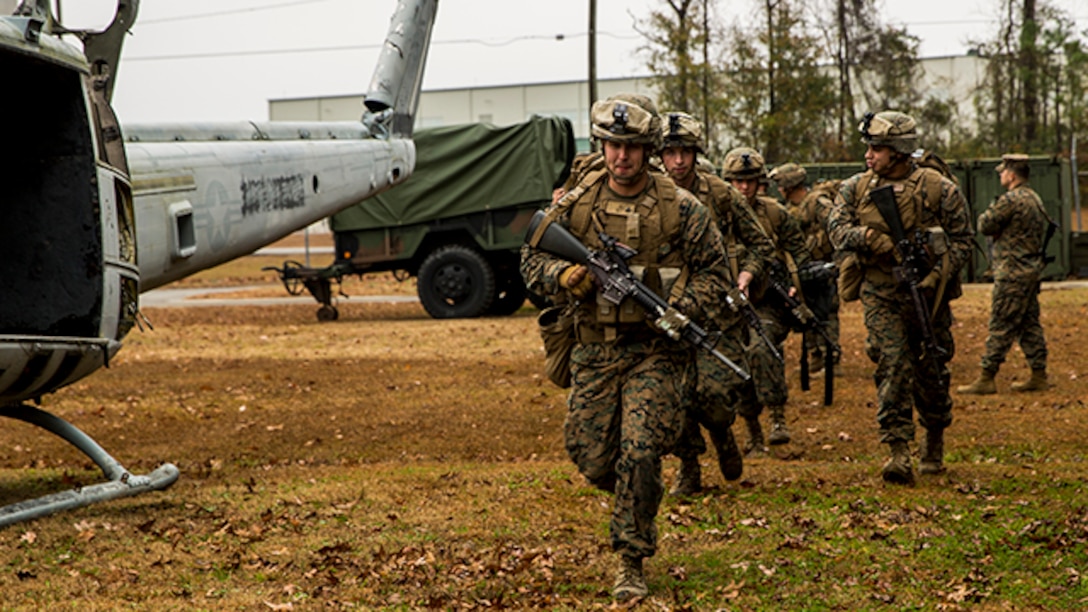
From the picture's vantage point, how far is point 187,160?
892cm

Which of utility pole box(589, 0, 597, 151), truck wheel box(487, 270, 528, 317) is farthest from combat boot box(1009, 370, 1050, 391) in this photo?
utility pole box(589, 0, 597, 151)

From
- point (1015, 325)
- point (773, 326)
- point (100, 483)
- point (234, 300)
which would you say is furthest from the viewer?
point (234, 300)

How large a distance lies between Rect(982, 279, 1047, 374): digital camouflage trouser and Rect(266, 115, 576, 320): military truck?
30.3 feet

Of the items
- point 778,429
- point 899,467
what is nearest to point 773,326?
point 778,429

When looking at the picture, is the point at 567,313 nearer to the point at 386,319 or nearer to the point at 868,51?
the point at 386,319

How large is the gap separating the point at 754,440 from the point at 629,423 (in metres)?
3.80

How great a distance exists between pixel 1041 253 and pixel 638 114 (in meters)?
7.78

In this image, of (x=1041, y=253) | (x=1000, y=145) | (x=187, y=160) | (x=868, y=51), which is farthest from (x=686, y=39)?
(x=187, y=160)

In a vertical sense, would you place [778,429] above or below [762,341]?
below

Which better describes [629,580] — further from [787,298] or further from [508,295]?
[508,295]

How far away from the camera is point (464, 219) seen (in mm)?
21266

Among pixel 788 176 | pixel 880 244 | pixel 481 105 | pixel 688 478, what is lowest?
pixel 688 478

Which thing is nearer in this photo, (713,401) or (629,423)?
(629,423)

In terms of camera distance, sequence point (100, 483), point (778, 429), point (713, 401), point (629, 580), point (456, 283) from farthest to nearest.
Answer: point (456, 283), point (778, 429), point (100, 483), point (713, 401), point (629, 580)
